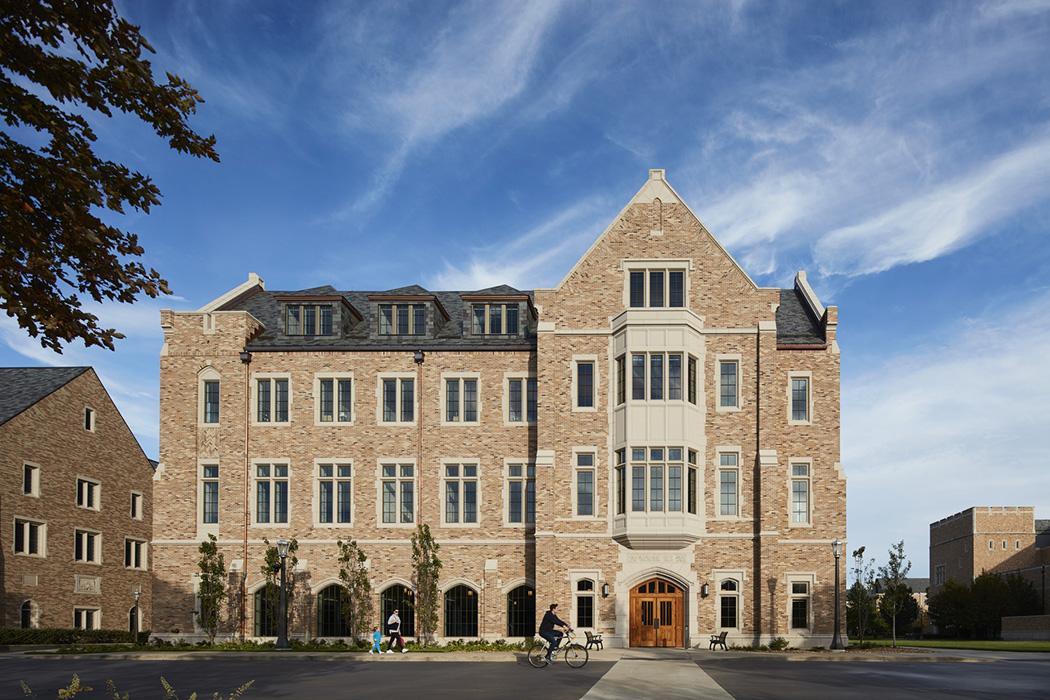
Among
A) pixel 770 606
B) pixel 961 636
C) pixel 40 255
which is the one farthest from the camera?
pixel 961 636

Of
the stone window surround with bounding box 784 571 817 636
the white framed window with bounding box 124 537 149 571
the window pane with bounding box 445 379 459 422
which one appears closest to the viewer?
the stone window surround with bounding box 784 571 817 636

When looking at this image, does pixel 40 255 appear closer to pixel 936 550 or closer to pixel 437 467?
pixel 437 467

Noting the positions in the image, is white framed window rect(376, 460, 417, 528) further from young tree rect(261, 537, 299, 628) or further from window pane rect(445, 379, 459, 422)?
young tree rect(261, 537, 299, 628)

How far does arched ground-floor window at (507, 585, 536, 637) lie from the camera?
3800cm

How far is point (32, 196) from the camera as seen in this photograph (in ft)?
33.1

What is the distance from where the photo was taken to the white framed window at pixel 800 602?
3644 cm

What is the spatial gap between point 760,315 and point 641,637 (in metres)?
12.8

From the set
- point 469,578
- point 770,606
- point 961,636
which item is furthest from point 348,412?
point 961,636

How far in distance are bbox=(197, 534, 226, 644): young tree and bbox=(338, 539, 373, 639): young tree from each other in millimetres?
4532

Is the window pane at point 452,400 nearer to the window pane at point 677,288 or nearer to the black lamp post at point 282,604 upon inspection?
the black lamp post at point 282,604

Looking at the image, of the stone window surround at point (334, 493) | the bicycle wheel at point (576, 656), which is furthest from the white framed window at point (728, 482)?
the stone window surround at point (334, 493)

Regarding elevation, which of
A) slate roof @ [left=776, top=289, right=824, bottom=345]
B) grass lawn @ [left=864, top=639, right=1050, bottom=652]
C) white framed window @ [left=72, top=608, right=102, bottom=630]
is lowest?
grass lawn @ [left=864, top=639, right=1050, bottom=652]

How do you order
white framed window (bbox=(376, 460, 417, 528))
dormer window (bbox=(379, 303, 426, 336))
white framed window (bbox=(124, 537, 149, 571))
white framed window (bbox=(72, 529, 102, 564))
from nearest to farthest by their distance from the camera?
white framed window (bbox=(376, 460, 417, 528)), dormer window (bbox=(379, 303, 426, 336)), white framed window (bbox=(72, 529, 102, 564)), white framed window (bbox=(124, 537, 149, 571))

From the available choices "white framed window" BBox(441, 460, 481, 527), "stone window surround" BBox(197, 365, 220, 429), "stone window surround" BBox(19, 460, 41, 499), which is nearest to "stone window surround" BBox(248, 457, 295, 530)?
"stone window surround" BBox(197, 365, 220, 429)
